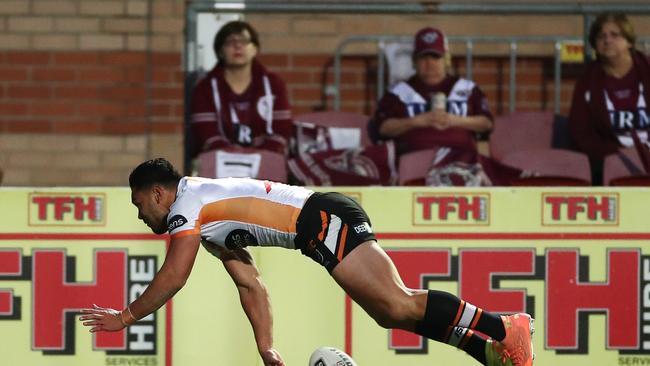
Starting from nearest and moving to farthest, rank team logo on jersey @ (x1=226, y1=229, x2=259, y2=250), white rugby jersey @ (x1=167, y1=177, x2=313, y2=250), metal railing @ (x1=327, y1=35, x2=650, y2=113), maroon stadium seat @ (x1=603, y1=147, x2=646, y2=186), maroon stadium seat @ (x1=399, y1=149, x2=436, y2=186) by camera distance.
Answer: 1. white rugby jersey @ (x1=167, y1=177, x2=313, y2=250)
2. team logo on jersey @ (x1=226, y1=229, x2=259, y2=250)
3. maroon stadium seat @ (x1=603, y1=147, x2=646, y2=186)
4. maroon stadium seat @ (x1=399, y1=149, x2=436, y2=186)
5. metal railing @ (x1=327, y1=35, x2=650, y2=113)

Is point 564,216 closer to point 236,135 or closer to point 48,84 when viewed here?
point 236,135

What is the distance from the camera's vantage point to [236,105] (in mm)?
8648

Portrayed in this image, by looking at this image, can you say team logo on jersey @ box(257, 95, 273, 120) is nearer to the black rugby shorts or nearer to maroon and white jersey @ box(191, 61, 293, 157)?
maroon and white jersey @ box(191, 61, 293, 157)

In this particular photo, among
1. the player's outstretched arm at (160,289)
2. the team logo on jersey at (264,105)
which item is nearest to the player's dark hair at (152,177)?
the player's outstretched arm at (160,289)

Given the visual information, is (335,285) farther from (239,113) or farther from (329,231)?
(239,113)

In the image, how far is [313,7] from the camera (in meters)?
9.09

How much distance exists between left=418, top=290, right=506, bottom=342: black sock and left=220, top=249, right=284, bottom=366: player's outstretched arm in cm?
88

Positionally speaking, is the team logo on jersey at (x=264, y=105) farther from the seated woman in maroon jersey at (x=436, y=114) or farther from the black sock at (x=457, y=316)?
the black sock at (x=457, y=316)

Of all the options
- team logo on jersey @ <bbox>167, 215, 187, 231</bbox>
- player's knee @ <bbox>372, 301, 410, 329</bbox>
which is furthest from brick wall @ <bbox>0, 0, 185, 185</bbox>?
player's knee @ <bbox>372, 301, 410, 329</bbox>

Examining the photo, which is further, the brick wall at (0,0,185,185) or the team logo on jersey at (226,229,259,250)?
the brick wall at (0,0,185,185)

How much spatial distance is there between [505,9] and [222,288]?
9.88ft

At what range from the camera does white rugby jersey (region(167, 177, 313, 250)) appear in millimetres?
6414

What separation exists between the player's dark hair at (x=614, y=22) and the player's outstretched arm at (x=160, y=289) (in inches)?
134

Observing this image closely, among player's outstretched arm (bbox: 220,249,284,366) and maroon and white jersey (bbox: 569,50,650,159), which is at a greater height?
maroon and white jersey (bbox: 569,50,650,159)
